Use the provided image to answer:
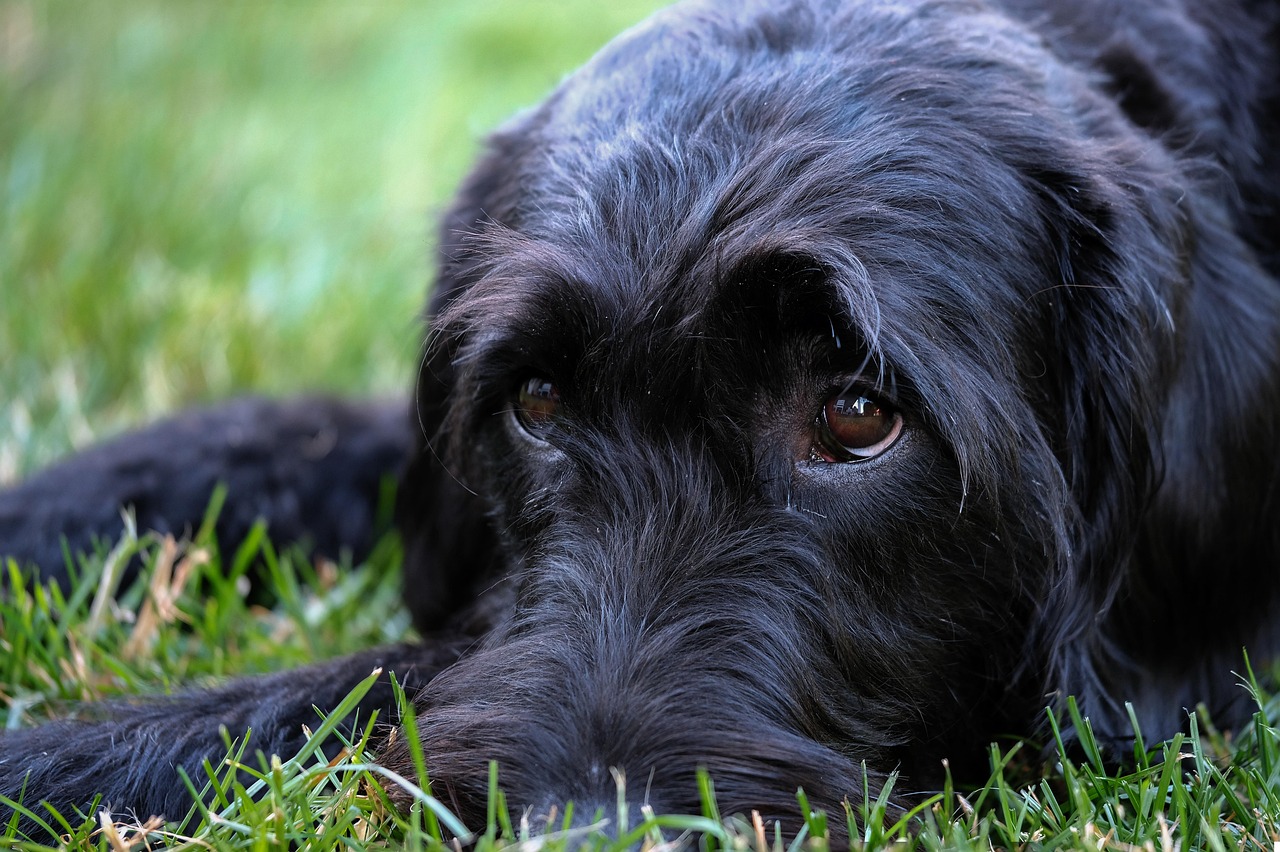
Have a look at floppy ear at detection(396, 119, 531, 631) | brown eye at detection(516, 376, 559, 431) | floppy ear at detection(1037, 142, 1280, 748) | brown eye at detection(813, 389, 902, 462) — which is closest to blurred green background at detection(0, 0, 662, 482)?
floppy ear at detection(396, 119, 531, 631)

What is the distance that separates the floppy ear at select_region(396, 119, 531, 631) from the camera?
2.78 m

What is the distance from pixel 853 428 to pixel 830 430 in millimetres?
38

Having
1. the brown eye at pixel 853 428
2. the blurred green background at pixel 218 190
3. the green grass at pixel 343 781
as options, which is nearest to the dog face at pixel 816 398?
the brown eye at pixel 853 428

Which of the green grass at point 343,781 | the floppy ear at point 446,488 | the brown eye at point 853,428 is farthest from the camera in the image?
the floppy ear at point 446,488

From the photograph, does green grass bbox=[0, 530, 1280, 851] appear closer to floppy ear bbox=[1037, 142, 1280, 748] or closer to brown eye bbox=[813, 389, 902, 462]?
floppy ear bbox=[1037, 142, 1280, 748]

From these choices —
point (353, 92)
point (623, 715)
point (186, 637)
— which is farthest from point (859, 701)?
point (353, 92)

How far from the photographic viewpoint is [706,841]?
1.62m

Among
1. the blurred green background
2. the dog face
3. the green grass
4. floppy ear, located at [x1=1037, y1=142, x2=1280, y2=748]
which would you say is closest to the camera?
the green grass

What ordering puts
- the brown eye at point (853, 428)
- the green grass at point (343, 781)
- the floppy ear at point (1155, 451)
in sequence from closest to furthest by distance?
the green grass at point (343, 781) < the brown eye at point (853, 428) < the floppy ear at point (1155, 451)

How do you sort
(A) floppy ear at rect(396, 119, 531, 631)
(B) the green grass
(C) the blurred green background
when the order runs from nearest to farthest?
(B) the green grass < (A) floppy ear at rect(396, 119, 531, 631) < (C) the blurred green background

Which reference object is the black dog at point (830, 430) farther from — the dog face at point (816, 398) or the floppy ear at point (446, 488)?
the floppy ear at point (446, 488)

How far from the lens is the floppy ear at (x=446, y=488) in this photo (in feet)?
9.12

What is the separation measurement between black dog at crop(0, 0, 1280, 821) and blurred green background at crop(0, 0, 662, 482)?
3.59 ft

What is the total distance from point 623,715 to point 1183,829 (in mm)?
809
